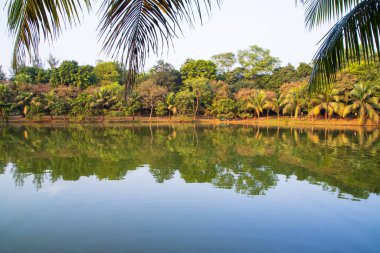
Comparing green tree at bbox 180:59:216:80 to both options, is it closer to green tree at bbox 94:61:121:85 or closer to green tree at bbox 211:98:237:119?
green tree at bbox 211:98:237:119

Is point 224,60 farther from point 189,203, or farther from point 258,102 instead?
point 189,203

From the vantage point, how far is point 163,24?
1423 millimetres

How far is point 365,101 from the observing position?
2405cm

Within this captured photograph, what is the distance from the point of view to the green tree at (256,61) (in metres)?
35.8

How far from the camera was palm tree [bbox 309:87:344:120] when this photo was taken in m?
25.1

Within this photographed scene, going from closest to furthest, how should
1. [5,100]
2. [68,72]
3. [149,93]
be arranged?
1. [5,100]
2. [149,93]
3. [68,72]

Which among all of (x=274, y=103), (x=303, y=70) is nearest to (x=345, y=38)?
(x=274, y=103)

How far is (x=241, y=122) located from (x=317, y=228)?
25.5 metres

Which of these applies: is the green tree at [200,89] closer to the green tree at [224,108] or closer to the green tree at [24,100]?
the green tree at [224,108]

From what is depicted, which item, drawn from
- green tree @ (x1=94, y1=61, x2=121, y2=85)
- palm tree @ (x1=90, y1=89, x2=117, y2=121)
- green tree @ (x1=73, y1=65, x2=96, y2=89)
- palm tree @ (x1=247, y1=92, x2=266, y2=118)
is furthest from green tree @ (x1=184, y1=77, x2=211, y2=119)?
green tree @ (x1=73, y1=65, x2=96, y2=89)

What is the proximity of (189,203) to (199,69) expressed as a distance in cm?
3002

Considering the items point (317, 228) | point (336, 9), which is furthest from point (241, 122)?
point (336, 9)

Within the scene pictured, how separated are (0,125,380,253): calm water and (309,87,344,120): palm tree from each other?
Answer: 15.4 m

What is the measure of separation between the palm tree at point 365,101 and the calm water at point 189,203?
14.8 m
